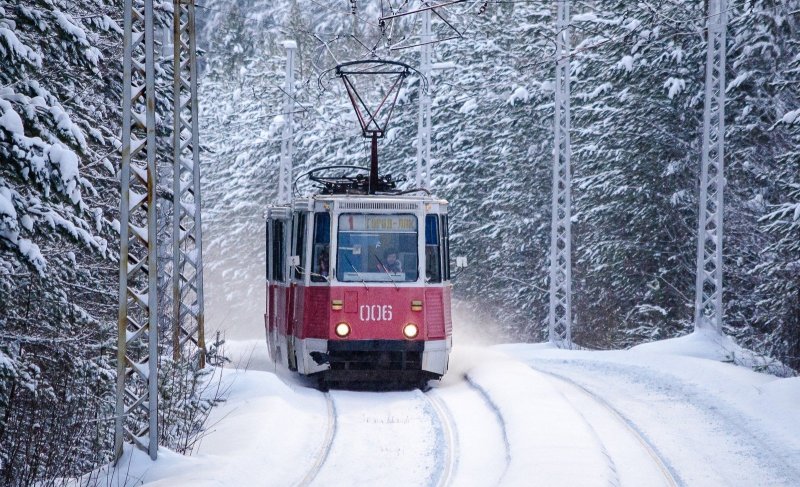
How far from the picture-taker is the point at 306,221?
750 inches

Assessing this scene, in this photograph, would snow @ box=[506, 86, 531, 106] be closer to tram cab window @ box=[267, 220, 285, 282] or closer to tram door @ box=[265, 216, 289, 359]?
tram door @ box=[265, 216, 289, 359]

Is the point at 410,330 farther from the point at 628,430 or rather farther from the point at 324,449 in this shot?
the point at 324,449

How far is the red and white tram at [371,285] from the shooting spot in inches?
734

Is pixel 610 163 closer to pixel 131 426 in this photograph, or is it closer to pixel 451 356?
pixel 451 356

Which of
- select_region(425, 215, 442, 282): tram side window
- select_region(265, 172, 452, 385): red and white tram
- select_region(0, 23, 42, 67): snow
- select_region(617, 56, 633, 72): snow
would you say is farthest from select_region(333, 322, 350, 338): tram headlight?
select_region(617, 56, 633, 72): snow

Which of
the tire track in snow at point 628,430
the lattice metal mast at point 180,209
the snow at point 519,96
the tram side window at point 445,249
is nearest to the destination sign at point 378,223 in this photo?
the tram side window at point 445,249

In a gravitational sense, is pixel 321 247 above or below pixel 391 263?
above

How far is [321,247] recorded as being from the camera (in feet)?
61.9

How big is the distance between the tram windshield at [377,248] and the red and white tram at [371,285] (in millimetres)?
14

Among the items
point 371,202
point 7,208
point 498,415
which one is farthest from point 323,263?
point 7,208

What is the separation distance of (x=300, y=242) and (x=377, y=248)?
1221 millimetres

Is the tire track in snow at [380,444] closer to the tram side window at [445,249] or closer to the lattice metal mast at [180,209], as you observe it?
the tram side window at [445,249]

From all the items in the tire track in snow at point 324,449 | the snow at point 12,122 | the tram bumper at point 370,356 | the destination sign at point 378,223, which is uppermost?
the snow at point 12,122

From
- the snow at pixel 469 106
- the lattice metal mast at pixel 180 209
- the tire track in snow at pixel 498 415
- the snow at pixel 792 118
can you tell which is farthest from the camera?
the snow at pixel 469 106
